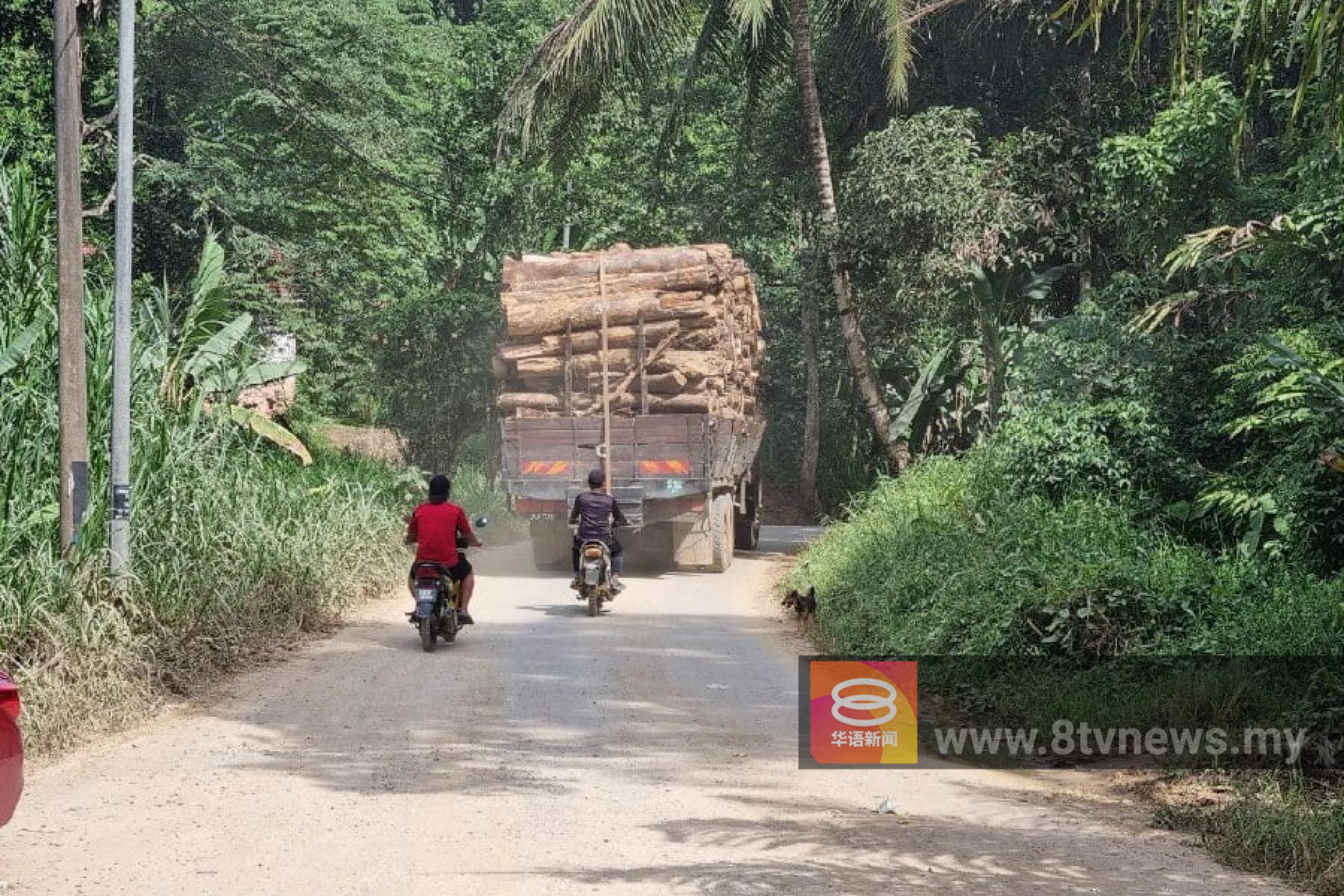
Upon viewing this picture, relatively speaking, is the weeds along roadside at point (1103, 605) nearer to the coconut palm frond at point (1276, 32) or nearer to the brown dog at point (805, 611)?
the brown dog at point (805, 611)

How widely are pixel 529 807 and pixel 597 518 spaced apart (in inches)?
324

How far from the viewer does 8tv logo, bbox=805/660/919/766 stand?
359 inches

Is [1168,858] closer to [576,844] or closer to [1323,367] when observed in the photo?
[576,844]

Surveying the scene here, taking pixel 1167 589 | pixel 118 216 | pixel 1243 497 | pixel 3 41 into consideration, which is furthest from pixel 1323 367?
pixel 3 41

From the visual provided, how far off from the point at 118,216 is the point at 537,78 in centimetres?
1080

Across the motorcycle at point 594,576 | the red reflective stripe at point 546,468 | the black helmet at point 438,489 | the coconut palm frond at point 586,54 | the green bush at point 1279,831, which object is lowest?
the green bush at point 1279,831

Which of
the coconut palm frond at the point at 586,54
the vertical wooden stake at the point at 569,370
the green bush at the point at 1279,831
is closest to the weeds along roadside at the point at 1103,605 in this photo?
the green bush at the point at 1279,831

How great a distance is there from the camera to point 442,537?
13234mm

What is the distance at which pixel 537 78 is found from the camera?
21.9 meters

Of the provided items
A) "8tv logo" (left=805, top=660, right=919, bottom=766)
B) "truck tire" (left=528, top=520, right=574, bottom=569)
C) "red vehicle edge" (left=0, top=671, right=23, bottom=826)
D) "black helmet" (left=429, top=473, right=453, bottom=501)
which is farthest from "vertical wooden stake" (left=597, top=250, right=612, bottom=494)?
"red vehicle edge" (left=0, top=671, right=23, bottom=826)

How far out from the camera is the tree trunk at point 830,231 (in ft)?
75.8

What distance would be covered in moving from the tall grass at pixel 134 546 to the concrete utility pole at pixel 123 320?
0.74ft

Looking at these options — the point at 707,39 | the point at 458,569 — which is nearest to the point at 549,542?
the point at 458,569

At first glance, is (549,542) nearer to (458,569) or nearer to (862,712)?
(458,569)
